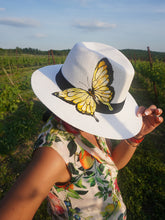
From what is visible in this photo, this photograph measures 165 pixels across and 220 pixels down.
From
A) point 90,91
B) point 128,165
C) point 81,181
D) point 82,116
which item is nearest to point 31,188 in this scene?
point 81,181

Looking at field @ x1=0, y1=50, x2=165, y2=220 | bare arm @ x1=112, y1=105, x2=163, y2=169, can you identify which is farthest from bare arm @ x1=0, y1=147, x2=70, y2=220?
field @ x1=0, y1=50, x2=165, y2=220

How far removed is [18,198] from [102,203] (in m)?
0.68

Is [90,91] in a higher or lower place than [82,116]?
higher

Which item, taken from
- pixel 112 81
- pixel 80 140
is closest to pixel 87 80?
pixel 112 81

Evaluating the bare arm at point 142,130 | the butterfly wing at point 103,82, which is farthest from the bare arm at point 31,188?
the bare arm at point 142,130

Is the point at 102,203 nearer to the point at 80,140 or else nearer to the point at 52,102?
the point at 80,140

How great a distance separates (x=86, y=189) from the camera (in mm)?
1000

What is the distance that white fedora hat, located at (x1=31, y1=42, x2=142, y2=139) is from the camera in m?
0.95

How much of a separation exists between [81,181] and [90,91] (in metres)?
0.62

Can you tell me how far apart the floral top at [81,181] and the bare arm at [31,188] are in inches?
3.7

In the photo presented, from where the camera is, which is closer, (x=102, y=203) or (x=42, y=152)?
(x=42, y=152)

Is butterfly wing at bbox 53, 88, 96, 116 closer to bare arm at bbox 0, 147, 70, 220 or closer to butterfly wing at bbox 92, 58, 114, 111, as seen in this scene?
butterfly wing at bbox 92, 58, 114, 111

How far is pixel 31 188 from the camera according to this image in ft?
2.25

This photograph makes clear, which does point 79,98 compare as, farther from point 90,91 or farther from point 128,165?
point 128,165
